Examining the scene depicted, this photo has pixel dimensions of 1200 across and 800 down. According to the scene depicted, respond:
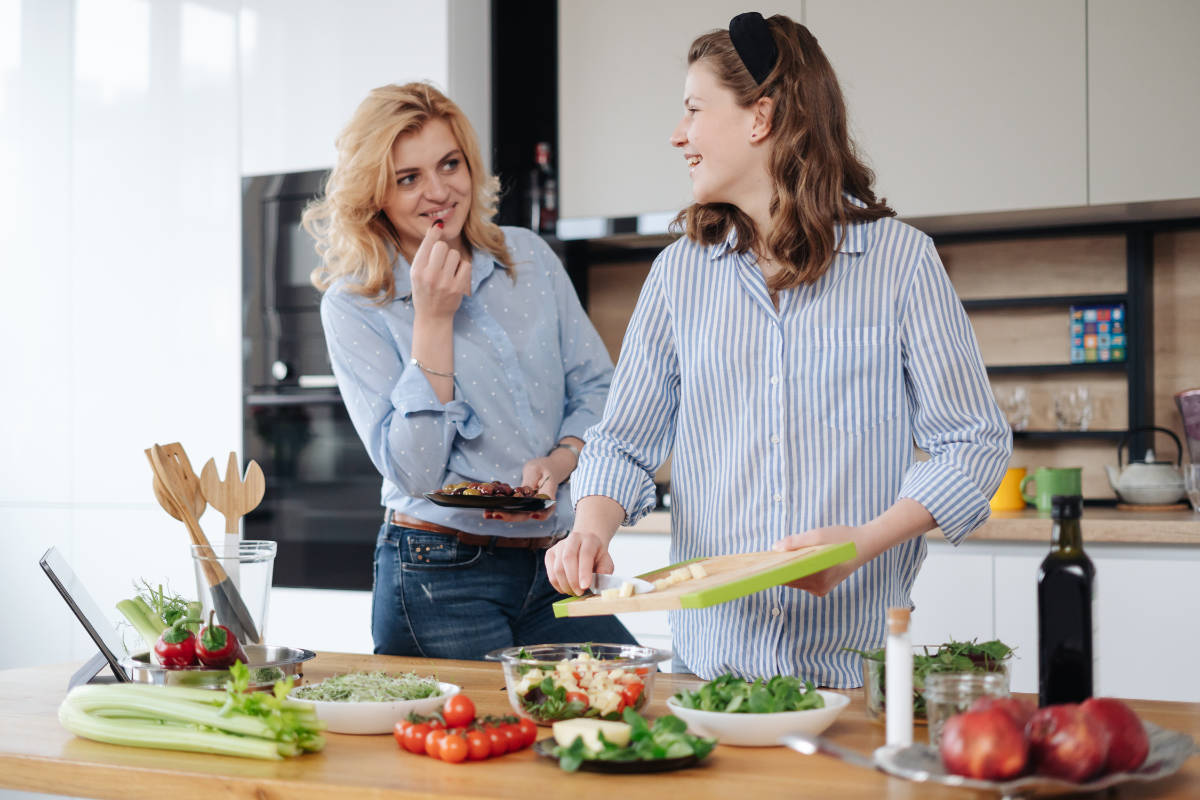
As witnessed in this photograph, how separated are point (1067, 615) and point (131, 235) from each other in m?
3.24

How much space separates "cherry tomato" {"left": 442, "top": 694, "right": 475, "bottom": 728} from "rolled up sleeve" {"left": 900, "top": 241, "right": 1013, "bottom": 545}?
0.60m

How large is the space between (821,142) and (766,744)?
0.83 metres

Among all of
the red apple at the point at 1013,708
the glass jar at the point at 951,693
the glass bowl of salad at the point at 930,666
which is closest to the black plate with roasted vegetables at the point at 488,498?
the glass bowl of salad at the point at 930,666

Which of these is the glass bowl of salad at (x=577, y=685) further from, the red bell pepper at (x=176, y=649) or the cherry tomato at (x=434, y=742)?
the red bell pepper at (x=176, y=649)

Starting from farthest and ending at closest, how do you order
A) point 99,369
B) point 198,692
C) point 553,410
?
point 99,369 < point 553,410 < point 198,692

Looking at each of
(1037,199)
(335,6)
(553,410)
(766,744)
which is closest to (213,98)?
(335,6)

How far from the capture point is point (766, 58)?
5.26 feet

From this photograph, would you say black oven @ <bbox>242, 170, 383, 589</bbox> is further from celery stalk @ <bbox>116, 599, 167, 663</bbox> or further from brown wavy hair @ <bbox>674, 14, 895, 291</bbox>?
brown wavy hair @ <bbox>674, 14, 895, 291</bbox>

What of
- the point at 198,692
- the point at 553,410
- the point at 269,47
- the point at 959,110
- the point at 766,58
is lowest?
the point at 198,692

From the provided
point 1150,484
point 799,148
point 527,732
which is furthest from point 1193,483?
point 527,732

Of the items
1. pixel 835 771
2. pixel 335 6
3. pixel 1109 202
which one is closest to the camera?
pixel 835 771

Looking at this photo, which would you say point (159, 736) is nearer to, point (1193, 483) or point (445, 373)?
point (445, 373)

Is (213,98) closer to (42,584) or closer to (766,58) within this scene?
(42,584)

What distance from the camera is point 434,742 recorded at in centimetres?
119
